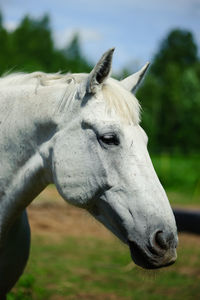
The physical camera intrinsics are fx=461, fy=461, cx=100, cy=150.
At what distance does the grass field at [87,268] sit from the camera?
5094mm

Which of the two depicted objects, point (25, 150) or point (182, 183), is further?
point (182, 183)

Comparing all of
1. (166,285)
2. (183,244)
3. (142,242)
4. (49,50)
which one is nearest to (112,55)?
(142,242)

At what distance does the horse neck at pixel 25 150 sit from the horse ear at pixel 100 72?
0.79 feet

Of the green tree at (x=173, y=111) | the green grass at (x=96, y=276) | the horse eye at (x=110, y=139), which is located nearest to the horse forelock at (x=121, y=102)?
the horse eye at (x=110, y=139)

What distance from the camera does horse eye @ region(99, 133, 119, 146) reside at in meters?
2.49

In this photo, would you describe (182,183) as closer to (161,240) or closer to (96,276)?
(96,276)

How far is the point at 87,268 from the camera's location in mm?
6328

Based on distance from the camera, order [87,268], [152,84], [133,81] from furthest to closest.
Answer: [152,84]
[87,268]
[133,81]

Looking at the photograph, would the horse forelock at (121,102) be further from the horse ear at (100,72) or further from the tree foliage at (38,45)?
the tree foliage at (38,45)

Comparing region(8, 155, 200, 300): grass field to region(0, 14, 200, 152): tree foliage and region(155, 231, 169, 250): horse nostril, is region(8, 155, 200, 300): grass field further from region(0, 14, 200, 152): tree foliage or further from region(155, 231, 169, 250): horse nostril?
region(0, 14, 200, 152): tree foliage

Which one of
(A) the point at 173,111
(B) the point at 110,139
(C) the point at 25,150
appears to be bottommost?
(A) the point at 173,111

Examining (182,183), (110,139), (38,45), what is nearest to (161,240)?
(110,139)

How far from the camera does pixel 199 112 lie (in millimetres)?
40000

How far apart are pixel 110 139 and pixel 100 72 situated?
38cm
